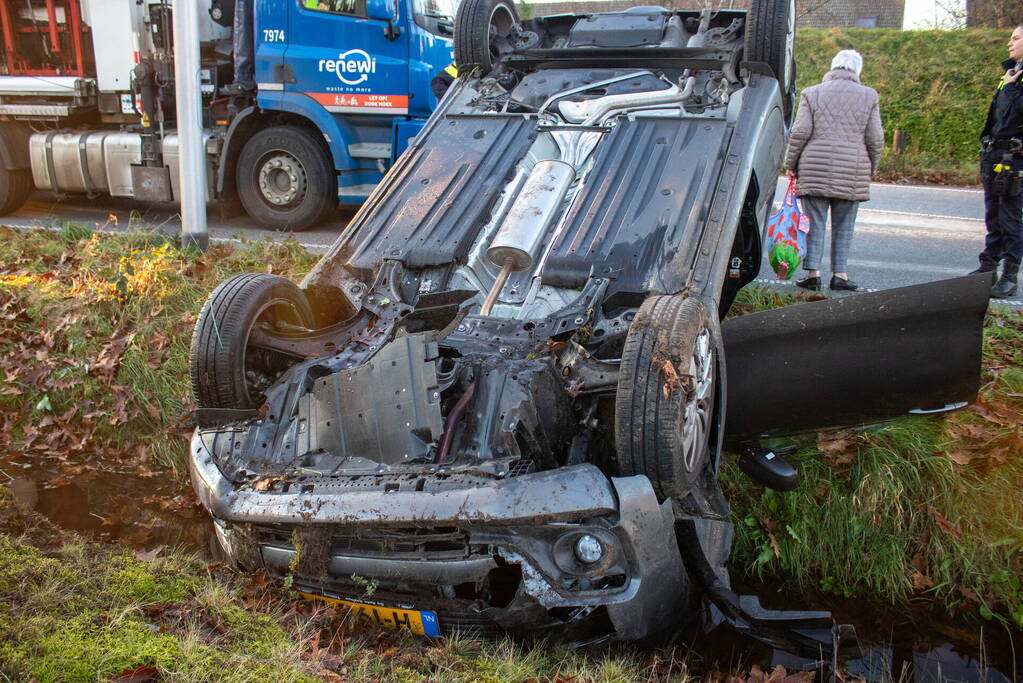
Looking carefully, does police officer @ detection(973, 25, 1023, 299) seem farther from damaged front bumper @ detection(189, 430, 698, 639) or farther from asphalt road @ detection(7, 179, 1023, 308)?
damaged front bumper @ detection(189, 430, 698, 639)

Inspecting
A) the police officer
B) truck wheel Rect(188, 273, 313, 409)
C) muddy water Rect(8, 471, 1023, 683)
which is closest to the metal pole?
muddy water Rect(8, 471, 1023, 683)

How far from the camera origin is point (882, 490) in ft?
12.3

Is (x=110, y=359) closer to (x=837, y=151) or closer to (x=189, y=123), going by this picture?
(x=189, y=123)

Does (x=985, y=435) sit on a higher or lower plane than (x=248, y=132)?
lower

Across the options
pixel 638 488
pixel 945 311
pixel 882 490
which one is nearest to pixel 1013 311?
pixel 882 490

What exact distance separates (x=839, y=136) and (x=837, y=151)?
0.35 ft

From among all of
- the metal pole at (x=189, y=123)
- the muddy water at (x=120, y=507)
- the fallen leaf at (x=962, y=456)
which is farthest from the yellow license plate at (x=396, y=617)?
the metal pole at (x=189, y=123)

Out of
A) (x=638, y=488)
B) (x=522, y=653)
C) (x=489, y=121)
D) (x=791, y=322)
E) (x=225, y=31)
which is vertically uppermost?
(x=225, y=31)

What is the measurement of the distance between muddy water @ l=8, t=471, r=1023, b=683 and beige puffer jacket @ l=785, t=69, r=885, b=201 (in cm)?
311

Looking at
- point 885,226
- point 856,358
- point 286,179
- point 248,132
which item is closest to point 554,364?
point 856,358

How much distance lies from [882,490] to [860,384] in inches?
31.7

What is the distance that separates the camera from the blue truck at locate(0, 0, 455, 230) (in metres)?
7.38

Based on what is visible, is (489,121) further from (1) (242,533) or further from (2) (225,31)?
(2) (225,31)

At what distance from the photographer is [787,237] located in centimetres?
567
